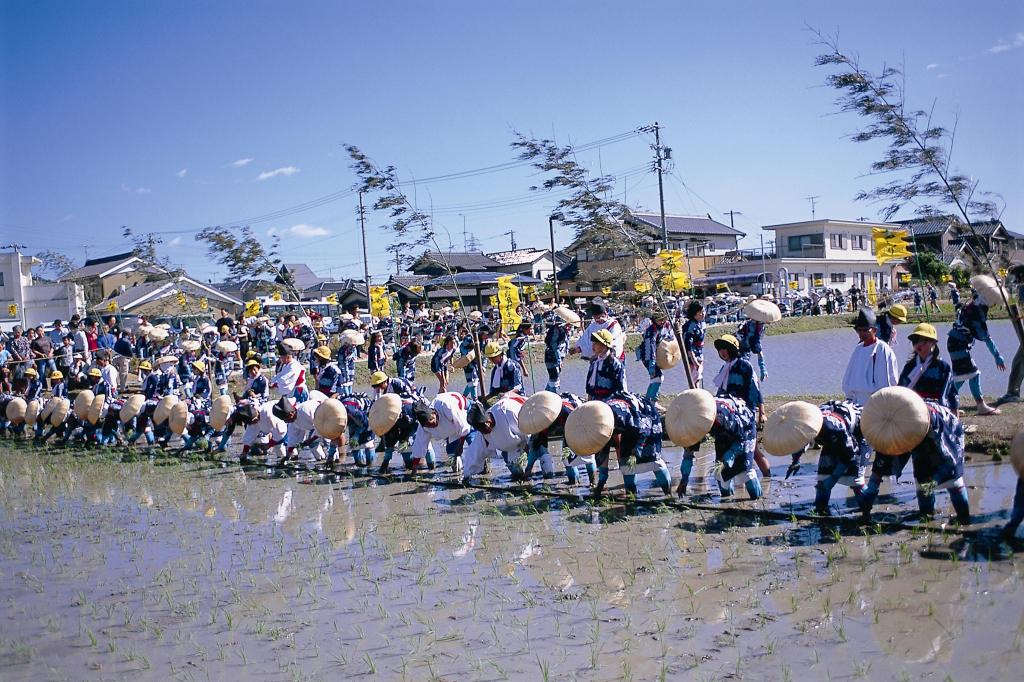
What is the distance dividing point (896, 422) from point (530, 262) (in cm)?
5022

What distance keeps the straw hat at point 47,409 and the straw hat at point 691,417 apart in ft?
47.3

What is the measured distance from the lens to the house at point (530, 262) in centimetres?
5625

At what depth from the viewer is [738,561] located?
629 centimetres

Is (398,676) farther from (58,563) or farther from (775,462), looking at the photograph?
(775,462)

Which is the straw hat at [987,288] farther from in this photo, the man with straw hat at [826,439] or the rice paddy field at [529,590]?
the man with straw hat at [826,439]

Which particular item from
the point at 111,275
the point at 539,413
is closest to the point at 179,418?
the point at 539,413

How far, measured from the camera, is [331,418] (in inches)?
432

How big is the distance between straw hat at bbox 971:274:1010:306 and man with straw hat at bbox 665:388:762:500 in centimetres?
365

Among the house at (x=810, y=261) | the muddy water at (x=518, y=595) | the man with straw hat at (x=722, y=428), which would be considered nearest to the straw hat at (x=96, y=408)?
the muddy water at (x=518, y=595)

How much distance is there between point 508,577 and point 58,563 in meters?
4.45

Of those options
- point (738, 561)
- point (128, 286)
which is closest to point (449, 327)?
point (738, 561)

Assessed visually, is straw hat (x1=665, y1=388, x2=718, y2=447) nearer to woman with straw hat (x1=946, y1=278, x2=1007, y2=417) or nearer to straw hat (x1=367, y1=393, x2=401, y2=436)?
straw hat (x1=367, y1=393, x2=401, y2=436)

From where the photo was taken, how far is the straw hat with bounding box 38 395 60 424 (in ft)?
57.3

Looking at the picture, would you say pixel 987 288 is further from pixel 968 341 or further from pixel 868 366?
pixel 868 366
